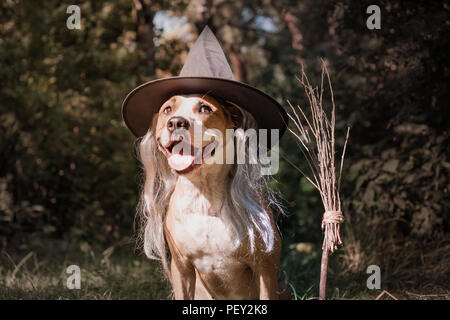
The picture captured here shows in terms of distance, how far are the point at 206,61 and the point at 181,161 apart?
0.67m

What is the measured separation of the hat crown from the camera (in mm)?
2738

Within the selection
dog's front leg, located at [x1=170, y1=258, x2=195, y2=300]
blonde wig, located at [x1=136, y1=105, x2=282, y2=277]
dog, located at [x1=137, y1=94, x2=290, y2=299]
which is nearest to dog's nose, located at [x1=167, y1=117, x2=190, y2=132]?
dog, located at [x1=137, y1=94, x2=290, y2=299]

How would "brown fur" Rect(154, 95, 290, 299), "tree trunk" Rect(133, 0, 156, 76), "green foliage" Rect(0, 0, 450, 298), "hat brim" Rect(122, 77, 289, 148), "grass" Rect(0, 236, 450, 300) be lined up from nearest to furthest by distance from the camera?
1. "brown fur" Rect(154, 95, 290, 299)
2. "hat brim" Rect(122, 77, 289, 148)
3. "grass" Rect(0, 236, 450, 300)
4. "green foliage" Rect(0, 0, 450, 298)
5. "tree trunk" Rect(133, 0, 156, 76)

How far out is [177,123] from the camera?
247 centimetres

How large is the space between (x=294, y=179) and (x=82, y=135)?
2.84m

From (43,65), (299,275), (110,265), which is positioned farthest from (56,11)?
(299,275)

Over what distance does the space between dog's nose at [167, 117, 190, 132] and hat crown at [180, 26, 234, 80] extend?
0.35 meters

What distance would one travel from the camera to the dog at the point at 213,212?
8.38ft

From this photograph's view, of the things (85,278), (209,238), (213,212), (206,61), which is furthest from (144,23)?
(209,238)

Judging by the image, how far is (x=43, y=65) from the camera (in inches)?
221

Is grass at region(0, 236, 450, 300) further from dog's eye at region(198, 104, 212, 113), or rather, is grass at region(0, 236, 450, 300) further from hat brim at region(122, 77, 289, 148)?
dog's eye at region(198, 104, 212, 113)

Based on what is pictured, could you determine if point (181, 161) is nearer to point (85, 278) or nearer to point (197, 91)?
point (197, 91)
